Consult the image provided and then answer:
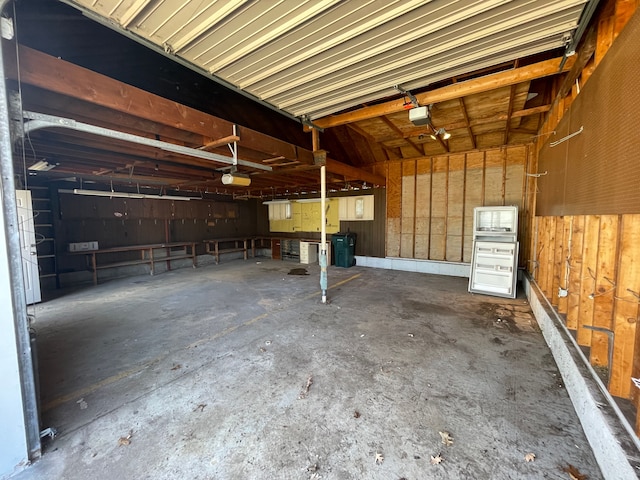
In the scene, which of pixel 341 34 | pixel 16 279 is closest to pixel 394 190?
pixel 341 34

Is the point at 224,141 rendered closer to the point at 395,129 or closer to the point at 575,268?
the point at 395,129

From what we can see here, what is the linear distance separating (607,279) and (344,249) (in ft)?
21.3

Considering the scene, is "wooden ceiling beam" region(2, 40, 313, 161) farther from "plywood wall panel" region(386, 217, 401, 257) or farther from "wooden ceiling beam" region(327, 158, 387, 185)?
"plywood wall panel" region(386, 217, 401, 257)

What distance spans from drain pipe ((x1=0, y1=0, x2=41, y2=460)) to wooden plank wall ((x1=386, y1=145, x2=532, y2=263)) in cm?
755

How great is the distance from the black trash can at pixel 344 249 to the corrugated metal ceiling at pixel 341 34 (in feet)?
18.6

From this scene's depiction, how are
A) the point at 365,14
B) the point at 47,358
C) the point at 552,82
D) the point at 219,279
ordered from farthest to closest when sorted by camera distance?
1. the point at 219,279
2. the point at 552,82
3. the point at 47,358
4. the point at 365,14

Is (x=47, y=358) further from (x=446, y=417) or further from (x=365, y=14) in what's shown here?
(x=365, y=14)

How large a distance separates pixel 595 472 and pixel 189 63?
4354 millimetres

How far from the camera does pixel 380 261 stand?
8.16 meters

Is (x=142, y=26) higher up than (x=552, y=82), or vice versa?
(x=552, y=82)

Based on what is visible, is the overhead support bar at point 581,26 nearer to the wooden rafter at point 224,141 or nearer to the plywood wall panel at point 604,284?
the plywood wall panel at point 604,284

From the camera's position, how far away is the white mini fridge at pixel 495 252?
16.9 ft

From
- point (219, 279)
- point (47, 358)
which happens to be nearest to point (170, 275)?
point (219, 279)

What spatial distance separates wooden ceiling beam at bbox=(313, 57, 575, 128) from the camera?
282 cm
